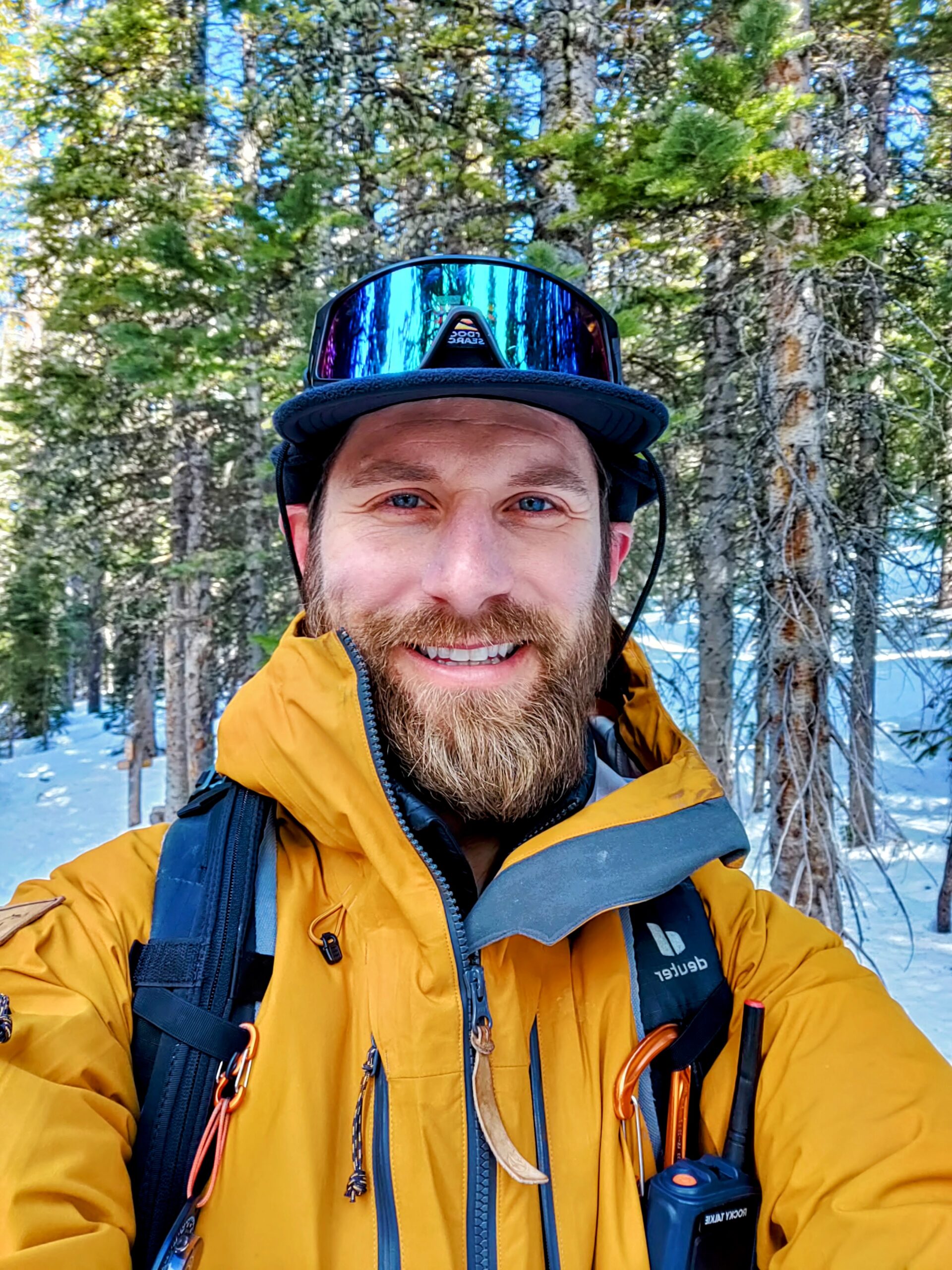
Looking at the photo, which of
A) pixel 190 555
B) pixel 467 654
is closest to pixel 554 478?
pixel 467 654

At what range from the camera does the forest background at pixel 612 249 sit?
14.9 ft

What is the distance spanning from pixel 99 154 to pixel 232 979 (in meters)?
8.92

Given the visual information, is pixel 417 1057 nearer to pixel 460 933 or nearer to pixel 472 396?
pixel 460 933

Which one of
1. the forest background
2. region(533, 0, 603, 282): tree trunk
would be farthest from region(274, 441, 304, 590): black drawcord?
region(533, 0, 603, 282): tree trunk

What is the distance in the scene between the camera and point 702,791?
1.69 m

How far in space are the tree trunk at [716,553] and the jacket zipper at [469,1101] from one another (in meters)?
5.94

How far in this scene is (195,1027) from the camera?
1.29 m

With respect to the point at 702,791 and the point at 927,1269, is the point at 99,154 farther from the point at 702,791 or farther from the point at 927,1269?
the point at 927,1269

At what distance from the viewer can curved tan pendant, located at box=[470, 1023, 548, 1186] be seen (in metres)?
1.22

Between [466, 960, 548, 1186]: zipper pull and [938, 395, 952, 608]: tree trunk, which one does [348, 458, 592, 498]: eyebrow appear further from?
[938, 395, 952, 608]: tree trunk

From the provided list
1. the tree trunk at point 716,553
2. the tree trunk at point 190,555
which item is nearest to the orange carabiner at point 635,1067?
the tree trunk at point 716,553

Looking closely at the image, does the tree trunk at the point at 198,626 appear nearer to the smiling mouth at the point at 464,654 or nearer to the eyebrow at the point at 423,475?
the eyebrow at the point at 423,475

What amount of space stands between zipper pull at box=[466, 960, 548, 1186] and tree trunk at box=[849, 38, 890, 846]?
3.85 metres

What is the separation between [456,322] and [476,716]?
A: 105 cm
